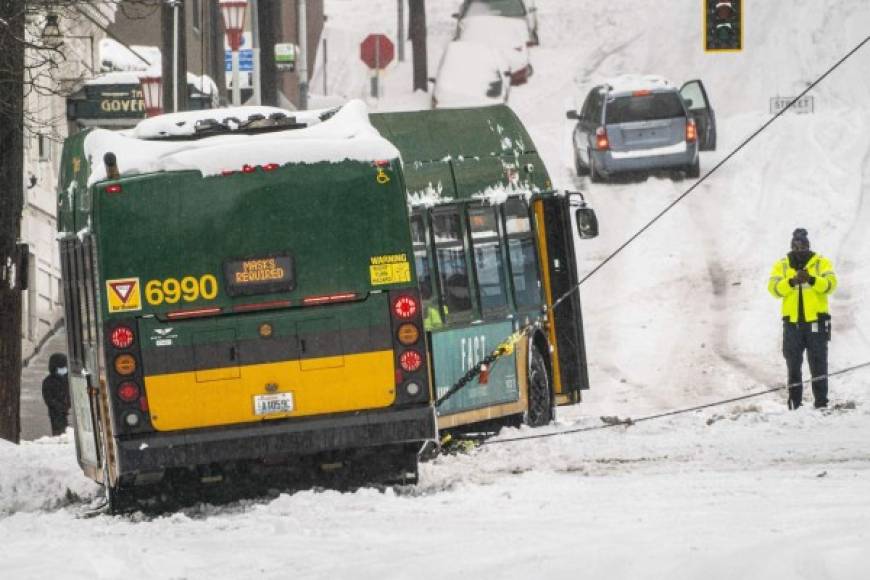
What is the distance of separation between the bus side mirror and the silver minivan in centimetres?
1949

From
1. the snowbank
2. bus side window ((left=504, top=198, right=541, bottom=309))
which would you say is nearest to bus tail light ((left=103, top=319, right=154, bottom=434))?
the snowbank

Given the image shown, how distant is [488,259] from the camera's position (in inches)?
714

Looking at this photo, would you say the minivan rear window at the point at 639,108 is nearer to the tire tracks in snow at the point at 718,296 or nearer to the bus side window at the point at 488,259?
the tire tracks in snow at the point at 718,296

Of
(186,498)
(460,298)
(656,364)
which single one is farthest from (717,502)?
(656,364)

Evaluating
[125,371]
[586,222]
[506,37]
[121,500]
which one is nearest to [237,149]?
[125,371]

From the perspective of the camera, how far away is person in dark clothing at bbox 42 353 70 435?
2348 centimetres

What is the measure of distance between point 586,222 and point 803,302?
2625 mm

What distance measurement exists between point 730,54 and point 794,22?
6.26 feet

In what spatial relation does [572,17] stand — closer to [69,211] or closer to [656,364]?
[656,364]

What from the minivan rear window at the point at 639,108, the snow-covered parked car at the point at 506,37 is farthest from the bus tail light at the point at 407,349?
the snow-covered parked car at the point at 506,37

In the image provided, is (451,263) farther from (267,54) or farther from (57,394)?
(267,54)

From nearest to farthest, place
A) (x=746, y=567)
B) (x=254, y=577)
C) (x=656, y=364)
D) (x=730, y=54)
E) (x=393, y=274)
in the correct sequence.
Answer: (x=746, y=567), (x=254, y=577), (x=393, y=274), (x=656, y=364), (x=730, y=54)

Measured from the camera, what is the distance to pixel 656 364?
26.9 metres

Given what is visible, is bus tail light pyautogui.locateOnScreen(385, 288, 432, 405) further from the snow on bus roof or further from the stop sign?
the stop sign
